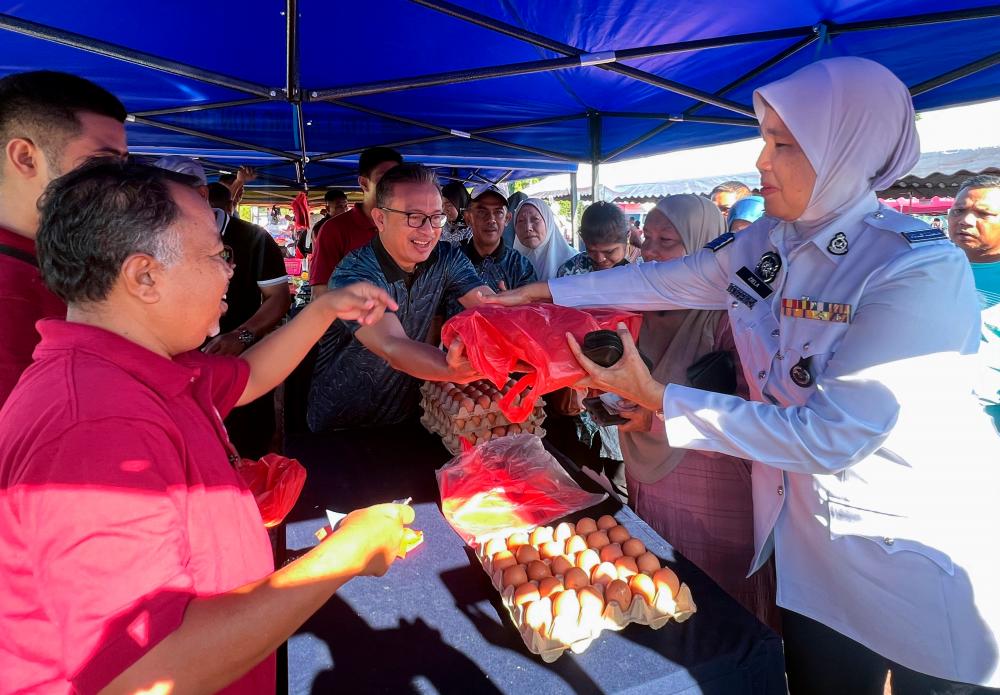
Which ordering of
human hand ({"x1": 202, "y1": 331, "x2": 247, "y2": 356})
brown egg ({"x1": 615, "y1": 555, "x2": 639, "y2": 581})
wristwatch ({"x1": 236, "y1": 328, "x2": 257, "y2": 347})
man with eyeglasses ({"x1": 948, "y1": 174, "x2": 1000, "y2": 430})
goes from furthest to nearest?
wristwatch ({"x1": 236, "y1": 328, "x2": 257, "y2": 347}), human hand ({"x1": 202, "y1": 331, "x2": 247, "y2": 356}), man with eyeglasses ({"x1": 948, "y1": 174, "x2": 1000, "y2": 430}), brown egg ({"x1": 615, "y1": 555, "x2": 639, "y2": 581})

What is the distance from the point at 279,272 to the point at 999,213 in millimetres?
4936

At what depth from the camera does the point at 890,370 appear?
140 cm

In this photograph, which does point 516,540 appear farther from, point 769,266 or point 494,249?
point 494,249

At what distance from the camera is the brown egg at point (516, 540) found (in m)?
1.82

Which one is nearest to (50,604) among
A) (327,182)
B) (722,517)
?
(722,517)

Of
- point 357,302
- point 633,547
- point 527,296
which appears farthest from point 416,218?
point 633,547

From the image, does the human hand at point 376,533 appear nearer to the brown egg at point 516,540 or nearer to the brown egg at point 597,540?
the brown egg at point 516,540

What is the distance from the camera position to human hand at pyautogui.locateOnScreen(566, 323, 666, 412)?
5.75ft

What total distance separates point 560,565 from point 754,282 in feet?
3.77

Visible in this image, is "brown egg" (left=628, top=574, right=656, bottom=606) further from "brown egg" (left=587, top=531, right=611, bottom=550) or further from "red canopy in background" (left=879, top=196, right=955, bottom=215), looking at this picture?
"red canopy in background" (left=879, top=196, right=955, bottom=215)

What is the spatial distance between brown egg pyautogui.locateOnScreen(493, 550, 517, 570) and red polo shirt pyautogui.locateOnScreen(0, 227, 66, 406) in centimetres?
135

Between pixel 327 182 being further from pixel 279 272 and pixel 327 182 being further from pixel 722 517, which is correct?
pixel 722 517

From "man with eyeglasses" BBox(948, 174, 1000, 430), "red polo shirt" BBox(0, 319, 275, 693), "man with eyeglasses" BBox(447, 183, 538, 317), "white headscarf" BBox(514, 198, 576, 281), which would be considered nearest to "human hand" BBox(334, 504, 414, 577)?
"red polo shirt" BBox(0, 319, 275, 693)

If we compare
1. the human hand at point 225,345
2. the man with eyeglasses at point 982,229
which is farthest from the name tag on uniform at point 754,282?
the human hand at point 225,345
